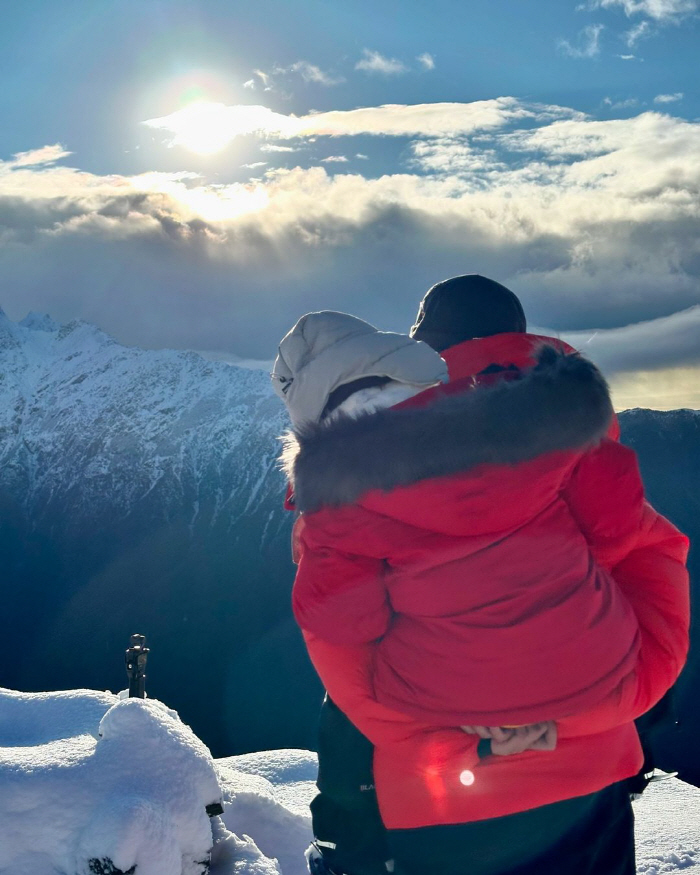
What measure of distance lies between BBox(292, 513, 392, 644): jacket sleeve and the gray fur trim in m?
0.14

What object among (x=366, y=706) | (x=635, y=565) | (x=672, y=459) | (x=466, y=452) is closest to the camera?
(x=466, y=452)

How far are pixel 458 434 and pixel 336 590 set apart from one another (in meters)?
0.67

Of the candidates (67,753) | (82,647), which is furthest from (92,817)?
(82,647)

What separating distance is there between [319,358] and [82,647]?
171973 mm

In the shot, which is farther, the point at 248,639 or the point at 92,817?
the point at 248,639

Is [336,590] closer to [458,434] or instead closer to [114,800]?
[458,434]

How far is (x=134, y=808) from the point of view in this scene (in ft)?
18.7

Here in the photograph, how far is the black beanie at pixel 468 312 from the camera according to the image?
2.77 metres

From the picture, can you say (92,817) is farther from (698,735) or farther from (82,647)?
(82,647)

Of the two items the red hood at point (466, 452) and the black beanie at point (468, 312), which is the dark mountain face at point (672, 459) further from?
the red hood at point (466, 452)

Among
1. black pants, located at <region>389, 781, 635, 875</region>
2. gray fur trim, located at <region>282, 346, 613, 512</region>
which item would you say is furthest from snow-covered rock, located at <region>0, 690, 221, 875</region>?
gray fur trim, located at <region>282, 346, 613, 512</region>

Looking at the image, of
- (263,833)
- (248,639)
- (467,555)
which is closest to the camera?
(467,555)

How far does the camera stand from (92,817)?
568cm

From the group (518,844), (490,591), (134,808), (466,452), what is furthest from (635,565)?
(134,808)
